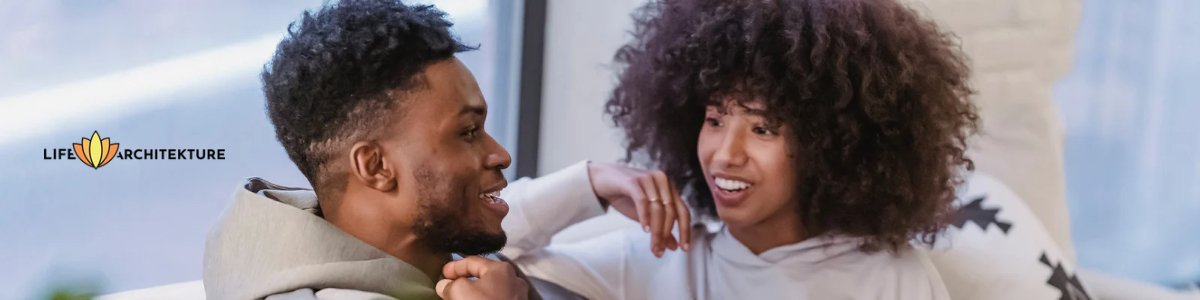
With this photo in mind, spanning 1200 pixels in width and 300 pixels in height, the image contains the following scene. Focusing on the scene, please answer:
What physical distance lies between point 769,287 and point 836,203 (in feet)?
0.32

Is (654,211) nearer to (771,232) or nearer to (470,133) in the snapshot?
(771,232)

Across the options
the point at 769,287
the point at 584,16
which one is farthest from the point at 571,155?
the point at 769,287

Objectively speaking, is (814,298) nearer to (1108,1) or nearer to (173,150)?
(173,150)

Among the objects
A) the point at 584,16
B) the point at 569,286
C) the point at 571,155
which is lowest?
the point at 569,286

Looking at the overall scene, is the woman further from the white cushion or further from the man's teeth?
Result: the white cushion

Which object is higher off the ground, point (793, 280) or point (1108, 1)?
point (1108, 1)

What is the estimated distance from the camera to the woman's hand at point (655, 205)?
1025mm

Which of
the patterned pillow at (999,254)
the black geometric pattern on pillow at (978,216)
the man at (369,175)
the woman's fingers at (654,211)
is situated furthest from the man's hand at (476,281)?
the black geometric pattern on pillow at (978,216)

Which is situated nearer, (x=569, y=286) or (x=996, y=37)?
(x=569, y=286)

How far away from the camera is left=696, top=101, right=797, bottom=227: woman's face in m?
0.99

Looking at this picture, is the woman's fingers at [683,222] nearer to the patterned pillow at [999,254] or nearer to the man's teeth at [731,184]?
the man's teeth at [731,184]

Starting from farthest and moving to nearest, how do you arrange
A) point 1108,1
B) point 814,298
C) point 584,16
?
point 1108,1 → point 584,16 → point 814,298

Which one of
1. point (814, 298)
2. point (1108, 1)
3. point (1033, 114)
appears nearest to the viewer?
point (814, 298)

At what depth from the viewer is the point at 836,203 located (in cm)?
107
